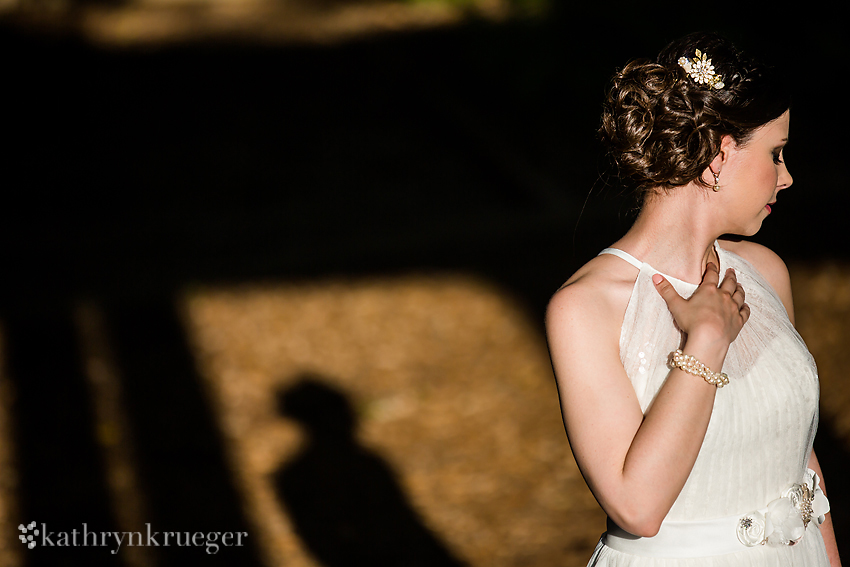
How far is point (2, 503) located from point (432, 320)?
3557mm

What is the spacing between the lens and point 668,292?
2.03 meters

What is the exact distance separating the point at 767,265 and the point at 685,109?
0.70m

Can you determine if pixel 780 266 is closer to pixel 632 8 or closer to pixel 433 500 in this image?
pixel 433 500

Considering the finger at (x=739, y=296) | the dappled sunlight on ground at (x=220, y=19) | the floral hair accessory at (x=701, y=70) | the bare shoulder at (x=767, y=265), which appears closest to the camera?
the floral hair accessory at (x=701, y=70)

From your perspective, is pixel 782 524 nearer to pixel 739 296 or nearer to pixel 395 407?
pixel 739 296

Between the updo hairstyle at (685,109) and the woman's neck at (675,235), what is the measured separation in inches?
2.5

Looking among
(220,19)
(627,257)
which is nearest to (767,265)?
(627,257)

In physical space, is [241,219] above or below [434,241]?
Answer: above

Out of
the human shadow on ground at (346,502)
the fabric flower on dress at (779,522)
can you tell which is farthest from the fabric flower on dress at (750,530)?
the human shadow on ground at (346,502)

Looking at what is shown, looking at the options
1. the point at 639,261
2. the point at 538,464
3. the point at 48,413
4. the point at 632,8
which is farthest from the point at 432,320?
the point at 639,261

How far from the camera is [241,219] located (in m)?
9.19

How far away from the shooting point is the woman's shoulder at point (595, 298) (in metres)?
1.97

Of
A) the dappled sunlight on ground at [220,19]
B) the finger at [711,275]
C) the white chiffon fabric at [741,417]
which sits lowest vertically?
the white chiffon fabric at [741,417]

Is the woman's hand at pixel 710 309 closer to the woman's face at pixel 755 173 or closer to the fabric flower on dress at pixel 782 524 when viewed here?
the woman's face at pixel 755 173
